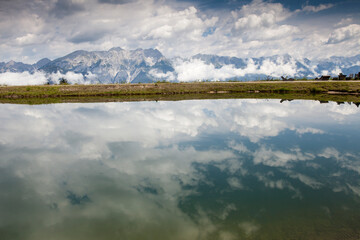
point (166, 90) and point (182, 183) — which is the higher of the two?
point (166, 90)

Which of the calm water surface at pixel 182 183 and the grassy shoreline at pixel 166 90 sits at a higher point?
the grassy shoreline at pixel 166 90

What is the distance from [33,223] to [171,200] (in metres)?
8.15

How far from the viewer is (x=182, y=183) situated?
56.6ft

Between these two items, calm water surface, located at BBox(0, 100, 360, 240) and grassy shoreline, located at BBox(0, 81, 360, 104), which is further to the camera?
grassy shoreline, located at BBox(0, 81, 360, 104)

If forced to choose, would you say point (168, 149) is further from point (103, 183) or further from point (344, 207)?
point (344, 207)

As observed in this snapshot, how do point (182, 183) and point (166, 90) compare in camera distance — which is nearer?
point (182, 183)

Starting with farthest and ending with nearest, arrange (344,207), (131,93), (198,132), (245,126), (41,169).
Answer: (131,93) < (245,126) < (198,132) < (41,169) < (344,207)

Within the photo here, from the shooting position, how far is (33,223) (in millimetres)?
13195

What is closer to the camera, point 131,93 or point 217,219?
point 217,219

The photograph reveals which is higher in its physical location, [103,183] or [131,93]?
[131,93]

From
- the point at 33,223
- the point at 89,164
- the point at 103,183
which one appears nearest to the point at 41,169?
the point at 89,164

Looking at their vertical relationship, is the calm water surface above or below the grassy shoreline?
below

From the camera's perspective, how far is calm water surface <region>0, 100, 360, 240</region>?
12.4 metres

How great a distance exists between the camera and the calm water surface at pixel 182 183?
12.4 metres
